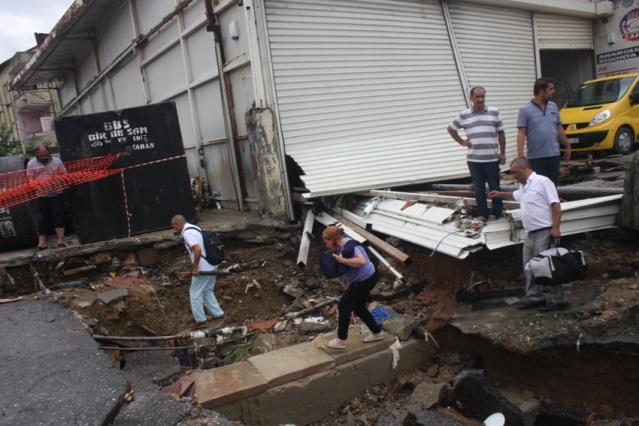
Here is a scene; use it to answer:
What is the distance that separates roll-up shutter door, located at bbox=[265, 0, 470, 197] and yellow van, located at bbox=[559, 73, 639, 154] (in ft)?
9.63

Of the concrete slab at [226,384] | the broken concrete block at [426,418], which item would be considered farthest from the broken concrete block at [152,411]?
the broken concrete block at [426,418]

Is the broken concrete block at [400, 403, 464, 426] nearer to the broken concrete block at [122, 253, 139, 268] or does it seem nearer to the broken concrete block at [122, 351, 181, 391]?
the broken concrete block at [122, 351, 181, 391]

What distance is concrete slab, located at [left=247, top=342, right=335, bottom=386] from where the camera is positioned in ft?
16.7

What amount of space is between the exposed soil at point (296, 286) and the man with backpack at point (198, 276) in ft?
1.65

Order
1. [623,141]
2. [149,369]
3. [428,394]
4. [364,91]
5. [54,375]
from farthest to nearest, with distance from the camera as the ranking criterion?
[623,141] → [364,91] → [149,369] → [428,394] → [54,375]

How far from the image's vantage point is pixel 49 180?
724cm

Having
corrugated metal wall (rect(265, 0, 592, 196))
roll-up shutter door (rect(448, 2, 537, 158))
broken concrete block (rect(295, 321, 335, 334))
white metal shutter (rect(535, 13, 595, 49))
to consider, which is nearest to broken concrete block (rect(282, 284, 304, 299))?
broken concrete block (rect(295, 321, 335, 334))

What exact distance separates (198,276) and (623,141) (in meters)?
9.89

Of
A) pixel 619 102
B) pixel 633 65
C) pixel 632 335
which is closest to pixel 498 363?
pixel 632 335

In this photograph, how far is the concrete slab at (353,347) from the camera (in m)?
5.40

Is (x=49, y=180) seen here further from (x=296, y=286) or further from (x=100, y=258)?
(x=296, y=286)

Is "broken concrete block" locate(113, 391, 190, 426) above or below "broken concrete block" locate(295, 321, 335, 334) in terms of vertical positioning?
above

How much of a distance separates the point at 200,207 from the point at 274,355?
5736 millimetres

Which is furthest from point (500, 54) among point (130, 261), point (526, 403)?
point (130, 261)
